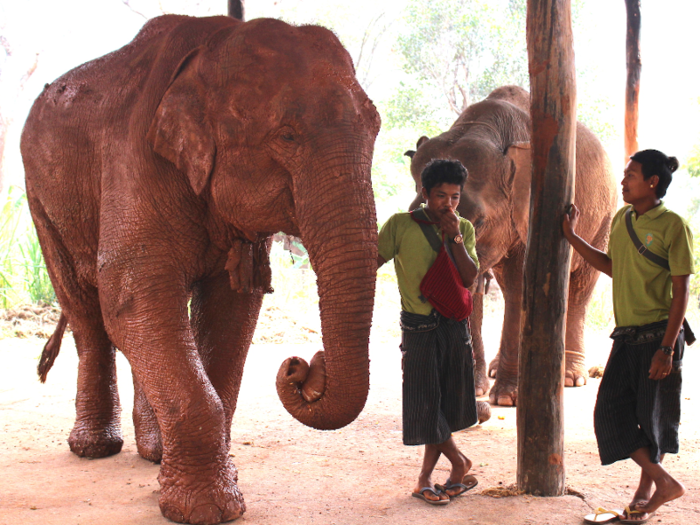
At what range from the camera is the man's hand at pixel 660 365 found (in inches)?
126

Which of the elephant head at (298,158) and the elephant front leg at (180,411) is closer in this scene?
the elephant head at (298,158)

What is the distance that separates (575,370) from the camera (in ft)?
22.4

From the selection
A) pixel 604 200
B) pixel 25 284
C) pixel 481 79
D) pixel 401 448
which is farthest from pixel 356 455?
→ pixel 481 79

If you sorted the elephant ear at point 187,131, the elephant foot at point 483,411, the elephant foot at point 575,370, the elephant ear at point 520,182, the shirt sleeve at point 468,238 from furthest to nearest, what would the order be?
the elephant foot at point 575,370 < the elephant ear at point 520,182 < the elephant foot at point 483,411 < the shirt sleeve at point 468,238 < the elephant ear at point 187,131

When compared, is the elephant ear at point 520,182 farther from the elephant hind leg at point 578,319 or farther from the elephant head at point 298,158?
the elephant head at point 298,158

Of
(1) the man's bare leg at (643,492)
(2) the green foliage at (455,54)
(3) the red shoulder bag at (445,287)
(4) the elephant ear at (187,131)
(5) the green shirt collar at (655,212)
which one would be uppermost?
(2) the green foliage at (455,54)

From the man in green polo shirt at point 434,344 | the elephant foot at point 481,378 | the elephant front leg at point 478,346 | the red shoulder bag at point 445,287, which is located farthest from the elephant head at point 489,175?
the red shoulder bag at point 445,287

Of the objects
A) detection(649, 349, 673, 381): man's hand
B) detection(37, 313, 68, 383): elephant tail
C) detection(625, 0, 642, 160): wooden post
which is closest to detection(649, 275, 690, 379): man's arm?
detection(649, 349, 673, 381): man's hand

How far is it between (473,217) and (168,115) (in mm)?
3023

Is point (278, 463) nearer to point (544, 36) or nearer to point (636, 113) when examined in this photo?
point (544, 36)

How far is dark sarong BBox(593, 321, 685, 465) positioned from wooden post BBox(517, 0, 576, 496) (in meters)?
0.25

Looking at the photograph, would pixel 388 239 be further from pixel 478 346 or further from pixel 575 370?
pixel 575 370

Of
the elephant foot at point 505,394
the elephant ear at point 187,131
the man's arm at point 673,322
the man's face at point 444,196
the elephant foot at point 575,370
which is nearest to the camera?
the man's arm at point 673,322

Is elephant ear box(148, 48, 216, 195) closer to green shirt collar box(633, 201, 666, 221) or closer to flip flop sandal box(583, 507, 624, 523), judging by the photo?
green shirt collar box(633, 201, 666, 221)
